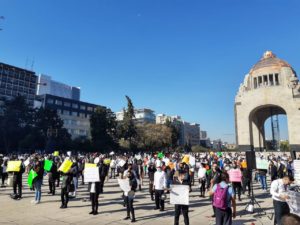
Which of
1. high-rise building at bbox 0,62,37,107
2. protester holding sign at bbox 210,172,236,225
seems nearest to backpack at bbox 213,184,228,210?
protester holding sign at bbox 210,172,236,225

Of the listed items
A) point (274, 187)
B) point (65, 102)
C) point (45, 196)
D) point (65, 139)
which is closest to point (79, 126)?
point (65, 102)

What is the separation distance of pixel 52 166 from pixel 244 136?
44308 millimetres

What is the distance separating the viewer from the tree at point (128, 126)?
65.0 m


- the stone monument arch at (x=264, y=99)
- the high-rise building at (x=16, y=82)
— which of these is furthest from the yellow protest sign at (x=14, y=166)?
the high-rise building at (x=16, y=82)

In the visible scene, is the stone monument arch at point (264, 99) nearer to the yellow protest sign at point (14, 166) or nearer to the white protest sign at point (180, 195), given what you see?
the yellow protest sign at point (14, 166)

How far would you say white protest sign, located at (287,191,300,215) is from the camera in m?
6.80

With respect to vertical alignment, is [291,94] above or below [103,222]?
above

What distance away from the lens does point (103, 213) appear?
9.90 m

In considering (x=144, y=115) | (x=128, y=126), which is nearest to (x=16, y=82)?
(x=128, y=126)

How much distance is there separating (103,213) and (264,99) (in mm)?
46335

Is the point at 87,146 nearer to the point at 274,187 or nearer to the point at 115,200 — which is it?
the point at 115,200

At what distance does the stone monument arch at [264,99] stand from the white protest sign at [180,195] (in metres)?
43.0

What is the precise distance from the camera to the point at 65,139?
63.5 m

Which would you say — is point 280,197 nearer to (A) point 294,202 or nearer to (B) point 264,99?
(A) point 294,202
